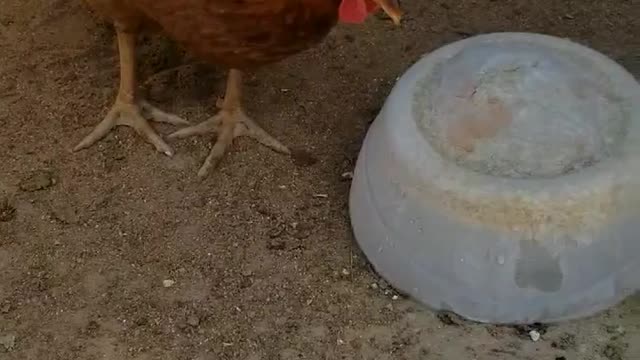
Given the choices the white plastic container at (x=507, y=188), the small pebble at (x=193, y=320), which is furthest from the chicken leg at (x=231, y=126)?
the small pebble at (x=193, y=320)

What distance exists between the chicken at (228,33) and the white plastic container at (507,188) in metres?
0.23

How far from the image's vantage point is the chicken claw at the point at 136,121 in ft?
7.85

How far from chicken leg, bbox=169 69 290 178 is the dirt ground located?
3 centimetres

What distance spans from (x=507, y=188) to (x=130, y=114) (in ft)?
3.19

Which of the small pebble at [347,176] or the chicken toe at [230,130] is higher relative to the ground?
the chicken toe at [230,130]

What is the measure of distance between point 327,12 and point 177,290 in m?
0.62

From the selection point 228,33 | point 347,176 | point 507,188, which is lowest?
point 347,176

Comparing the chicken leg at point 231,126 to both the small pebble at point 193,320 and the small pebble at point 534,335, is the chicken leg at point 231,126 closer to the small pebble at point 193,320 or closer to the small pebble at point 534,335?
the small pebble at point 193,320

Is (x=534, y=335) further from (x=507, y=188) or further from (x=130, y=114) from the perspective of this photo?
(x=130, y=114)

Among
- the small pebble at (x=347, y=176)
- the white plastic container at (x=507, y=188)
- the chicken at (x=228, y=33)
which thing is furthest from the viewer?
the small pebble at (x=347, y=176)

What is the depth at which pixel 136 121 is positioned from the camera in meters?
2.43

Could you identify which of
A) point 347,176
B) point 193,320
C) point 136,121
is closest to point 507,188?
point 347,176

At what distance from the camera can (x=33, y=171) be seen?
232cm

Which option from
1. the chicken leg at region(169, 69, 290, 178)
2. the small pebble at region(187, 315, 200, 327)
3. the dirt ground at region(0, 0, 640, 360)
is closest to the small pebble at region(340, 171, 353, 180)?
the dirt ground at region(0, 0, 640, 360)
